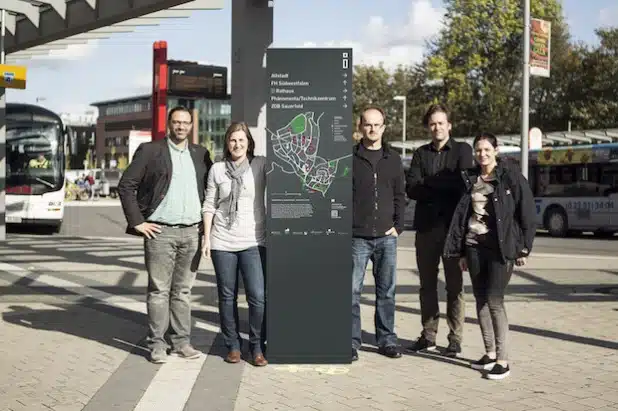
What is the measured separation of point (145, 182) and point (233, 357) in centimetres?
150

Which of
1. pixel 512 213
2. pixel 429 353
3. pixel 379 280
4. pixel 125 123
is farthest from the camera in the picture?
pixel 125 123

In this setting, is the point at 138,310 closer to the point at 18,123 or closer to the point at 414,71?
the point at 18,123

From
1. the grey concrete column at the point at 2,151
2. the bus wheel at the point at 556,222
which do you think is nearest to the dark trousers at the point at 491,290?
the grey concrete column at the point at 2,151

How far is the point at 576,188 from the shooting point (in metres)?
23.7

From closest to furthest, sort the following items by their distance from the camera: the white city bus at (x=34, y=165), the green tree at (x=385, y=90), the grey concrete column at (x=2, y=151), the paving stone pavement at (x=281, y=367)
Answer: the paving stone pavement at (x=281, y=367) < the grey concrete column at (x=2, y=151) < the white city bus at (x=34, y=165) < the green tree at (x=385, y=90)

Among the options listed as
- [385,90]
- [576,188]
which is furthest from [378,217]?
[385,90]

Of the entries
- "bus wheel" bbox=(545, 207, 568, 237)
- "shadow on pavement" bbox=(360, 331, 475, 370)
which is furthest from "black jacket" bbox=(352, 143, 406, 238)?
"bus wheel" bbox=(545, 207, 568, 237)

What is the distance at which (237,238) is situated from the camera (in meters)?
6.43

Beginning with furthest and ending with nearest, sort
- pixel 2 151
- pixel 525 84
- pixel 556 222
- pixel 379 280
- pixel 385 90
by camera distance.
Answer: pixel 385 90 < pixel 556 222 < pixel 2 151 < pixel 525 84 < pixel 379 280

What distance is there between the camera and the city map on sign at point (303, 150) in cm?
Result: 634

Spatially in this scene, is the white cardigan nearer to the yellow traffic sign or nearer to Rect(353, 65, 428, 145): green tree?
the yellow traffic sign

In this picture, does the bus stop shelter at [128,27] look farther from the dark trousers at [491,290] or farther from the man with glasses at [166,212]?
the dark trousers at [491,290]

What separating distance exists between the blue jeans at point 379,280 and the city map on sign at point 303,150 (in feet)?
2.01

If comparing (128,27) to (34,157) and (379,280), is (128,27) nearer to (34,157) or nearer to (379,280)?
(34,157)
